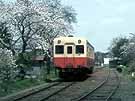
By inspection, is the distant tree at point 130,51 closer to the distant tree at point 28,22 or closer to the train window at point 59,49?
the distant tree at point 28,22

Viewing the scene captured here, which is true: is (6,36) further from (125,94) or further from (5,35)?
(125,94)

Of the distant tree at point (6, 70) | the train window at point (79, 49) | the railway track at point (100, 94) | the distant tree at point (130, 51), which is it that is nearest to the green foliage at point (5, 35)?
the train window at point (79, 49)

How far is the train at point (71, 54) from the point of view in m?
36.0

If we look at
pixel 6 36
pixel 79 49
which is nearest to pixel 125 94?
pixel 79 49

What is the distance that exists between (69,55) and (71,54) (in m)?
0.17

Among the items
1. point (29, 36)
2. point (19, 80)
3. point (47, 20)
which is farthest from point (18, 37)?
point (19, 80)

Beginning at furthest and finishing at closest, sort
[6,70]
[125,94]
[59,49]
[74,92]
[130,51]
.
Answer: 1. [130,51]
2. [59,49]
3. [6,70]
4. [74,92]
5. [125,94]

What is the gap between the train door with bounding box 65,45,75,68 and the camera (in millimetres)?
36031

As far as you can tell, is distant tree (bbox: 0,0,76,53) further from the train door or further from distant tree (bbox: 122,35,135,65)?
distant tree (bbox: 122,35,135,65)

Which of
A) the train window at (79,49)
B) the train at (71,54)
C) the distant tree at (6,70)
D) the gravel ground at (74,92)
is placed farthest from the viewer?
the train window at (79,49)

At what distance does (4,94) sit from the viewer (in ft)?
76.7

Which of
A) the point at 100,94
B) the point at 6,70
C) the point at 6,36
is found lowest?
the point at 100,94

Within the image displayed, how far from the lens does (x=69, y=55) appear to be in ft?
119

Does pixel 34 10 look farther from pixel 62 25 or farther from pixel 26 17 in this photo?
pixel 62 25
